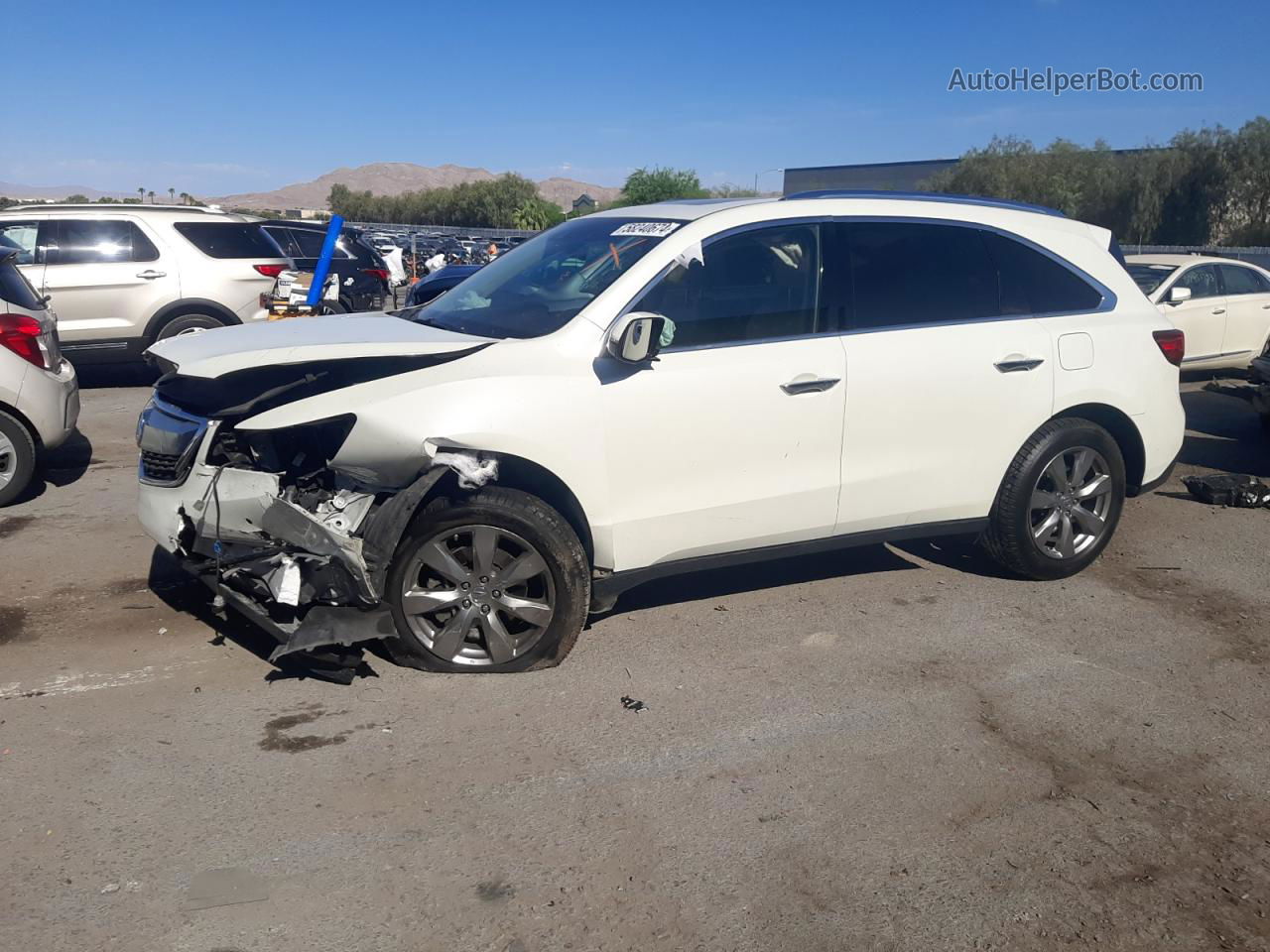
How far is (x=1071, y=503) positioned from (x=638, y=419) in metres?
2.60

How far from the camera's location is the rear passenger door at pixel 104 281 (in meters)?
11.0

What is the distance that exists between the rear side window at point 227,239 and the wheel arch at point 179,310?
565 millimetres

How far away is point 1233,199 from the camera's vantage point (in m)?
47.2

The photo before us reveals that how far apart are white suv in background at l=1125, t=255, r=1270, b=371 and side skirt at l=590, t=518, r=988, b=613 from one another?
27.1 feet

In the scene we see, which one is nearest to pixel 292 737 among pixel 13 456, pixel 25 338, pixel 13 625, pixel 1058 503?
pixel 13 625

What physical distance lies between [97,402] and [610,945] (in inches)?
386

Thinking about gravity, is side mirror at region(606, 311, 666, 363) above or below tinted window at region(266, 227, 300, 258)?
below

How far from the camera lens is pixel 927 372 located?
16.6 feet

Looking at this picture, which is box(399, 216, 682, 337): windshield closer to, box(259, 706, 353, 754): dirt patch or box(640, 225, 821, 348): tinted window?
box(640, 225, 821, 348): tinted window

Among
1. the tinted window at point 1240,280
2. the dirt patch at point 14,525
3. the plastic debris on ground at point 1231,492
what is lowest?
the dirt patch at point 14,525

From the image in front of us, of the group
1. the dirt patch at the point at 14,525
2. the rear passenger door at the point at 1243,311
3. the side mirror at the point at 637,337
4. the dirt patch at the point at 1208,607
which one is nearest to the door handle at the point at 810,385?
the side mirror at the point at 637,337

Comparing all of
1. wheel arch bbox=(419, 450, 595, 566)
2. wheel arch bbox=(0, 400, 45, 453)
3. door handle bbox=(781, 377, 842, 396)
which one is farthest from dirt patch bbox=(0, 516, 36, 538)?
door handle bbox=(781, 377, 842, 396)

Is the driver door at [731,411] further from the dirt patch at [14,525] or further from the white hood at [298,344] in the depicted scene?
the dirt patch at [14,525]

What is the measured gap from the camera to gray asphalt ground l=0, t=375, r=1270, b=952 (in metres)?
3.02
